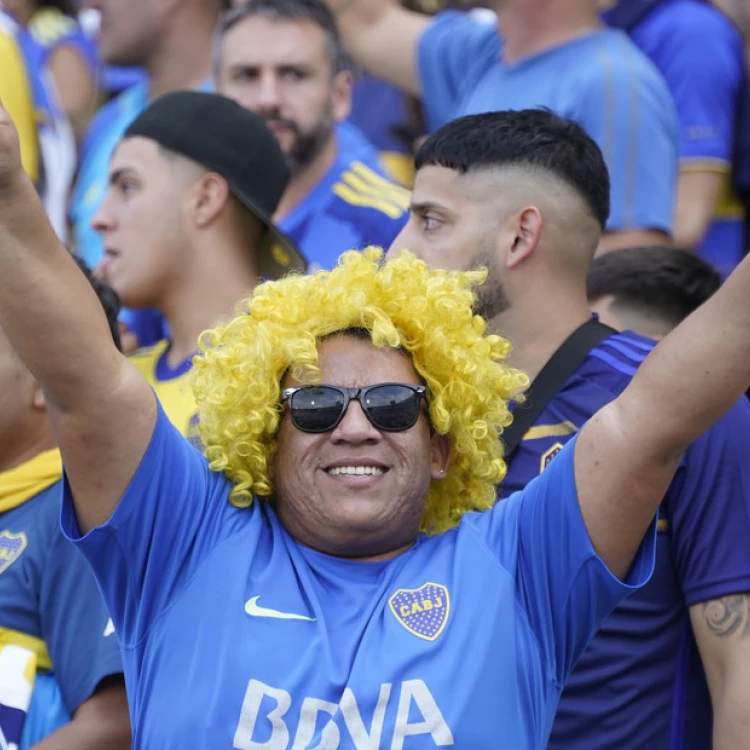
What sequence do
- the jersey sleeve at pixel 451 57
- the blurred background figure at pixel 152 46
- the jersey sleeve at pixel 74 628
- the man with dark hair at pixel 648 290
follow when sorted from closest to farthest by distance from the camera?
the jersey sleeve at pixel 74 628 → the man with dark hair at pixel 648 290 → the jersey sleeve at pixel 451 57 → the blurred background figure at pixel 152 46

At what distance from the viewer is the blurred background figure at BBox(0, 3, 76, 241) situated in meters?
5.78

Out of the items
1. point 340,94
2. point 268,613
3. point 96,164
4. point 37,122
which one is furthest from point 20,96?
point 268,613

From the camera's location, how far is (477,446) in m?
3.29

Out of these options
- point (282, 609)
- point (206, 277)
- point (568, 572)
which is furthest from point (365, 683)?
point (206, 277)

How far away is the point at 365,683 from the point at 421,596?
228mm

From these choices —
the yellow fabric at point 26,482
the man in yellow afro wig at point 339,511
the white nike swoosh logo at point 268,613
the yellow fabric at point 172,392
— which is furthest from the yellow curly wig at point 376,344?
the yellow fabric at point 172,392

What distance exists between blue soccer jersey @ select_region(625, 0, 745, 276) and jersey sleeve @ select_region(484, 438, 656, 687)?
2690 mm

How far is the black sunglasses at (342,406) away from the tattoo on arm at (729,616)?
75 centimetres

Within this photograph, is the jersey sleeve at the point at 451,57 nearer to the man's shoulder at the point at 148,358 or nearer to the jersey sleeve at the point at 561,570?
the man's shoulder at the point at 148,358

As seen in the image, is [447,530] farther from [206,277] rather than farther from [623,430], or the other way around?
[206,277]

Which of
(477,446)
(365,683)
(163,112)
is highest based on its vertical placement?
(163,112)

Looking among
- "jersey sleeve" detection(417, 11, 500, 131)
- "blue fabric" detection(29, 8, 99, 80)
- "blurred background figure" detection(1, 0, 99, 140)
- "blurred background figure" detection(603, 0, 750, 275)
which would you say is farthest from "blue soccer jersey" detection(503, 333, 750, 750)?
"blue fabric" detection(29, 8, 99, 80)

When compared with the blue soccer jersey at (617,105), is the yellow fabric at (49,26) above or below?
above

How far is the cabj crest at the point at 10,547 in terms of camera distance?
11.3 feet
